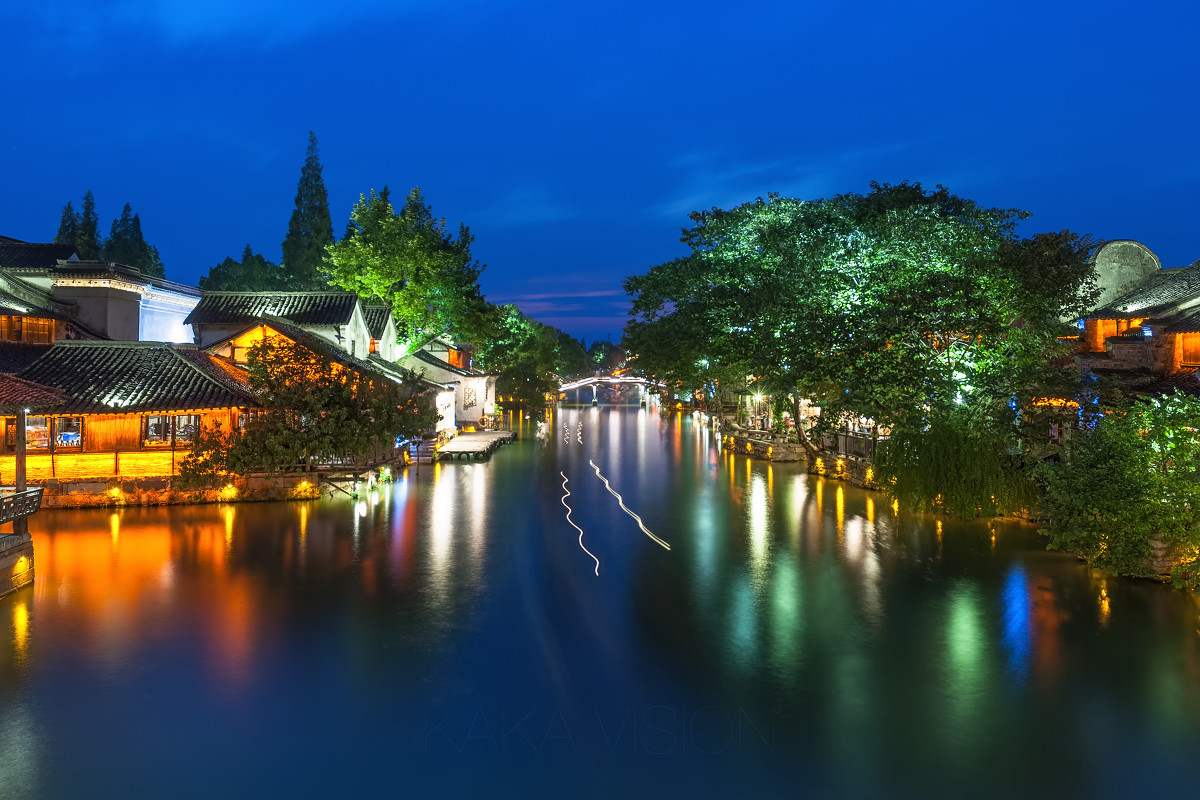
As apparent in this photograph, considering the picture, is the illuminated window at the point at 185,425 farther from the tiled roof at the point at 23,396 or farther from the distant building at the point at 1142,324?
the distant building at the point at 1142,324

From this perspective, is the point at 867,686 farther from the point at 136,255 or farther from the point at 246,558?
the point at 136,255

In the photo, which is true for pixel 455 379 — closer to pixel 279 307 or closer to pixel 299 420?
pixel 279 307

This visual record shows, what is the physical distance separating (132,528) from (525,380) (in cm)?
5740

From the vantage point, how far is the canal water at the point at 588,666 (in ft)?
26.6

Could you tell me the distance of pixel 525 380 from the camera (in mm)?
76875

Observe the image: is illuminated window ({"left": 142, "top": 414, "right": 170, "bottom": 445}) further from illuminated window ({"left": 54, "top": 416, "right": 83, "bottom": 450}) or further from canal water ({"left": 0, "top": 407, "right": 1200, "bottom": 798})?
canal water ({"left": 0, "top": 407, "right": 1200, "bottom": 798})

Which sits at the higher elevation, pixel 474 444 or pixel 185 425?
pixel 185 425

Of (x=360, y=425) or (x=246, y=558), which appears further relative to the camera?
(x=360, y=425)

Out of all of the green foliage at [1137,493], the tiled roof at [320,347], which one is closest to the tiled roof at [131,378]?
the tiled roof at [320,347]

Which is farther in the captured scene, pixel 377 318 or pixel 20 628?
pixel 377 318

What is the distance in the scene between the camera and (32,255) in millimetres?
40906

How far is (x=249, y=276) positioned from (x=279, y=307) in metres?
36.5

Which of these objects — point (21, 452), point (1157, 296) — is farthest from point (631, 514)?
point (1157, 296)

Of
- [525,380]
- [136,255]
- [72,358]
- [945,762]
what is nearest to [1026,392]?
[945,762]
